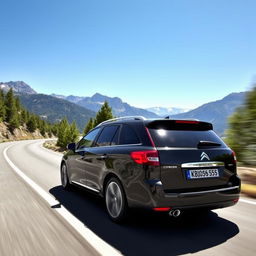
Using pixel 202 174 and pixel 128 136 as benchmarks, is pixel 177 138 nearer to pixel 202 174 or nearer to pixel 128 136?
pixel 202 174

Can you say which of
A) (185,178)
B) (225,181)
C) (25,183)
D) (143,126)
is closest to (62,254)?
(185,178)

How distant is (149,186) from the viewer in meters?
4.11

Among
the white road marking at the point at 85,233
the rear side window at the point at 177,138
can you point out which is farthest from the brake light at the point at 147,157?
the white road marking at the point at 85,233

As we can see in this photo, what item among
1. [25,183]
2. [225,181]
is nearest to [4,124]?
[25,183]

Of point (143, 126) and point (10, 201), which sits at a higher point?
point (143, 126)

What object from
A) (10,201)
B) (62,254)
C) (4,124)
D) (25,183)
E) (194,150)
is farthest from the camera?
A: (4,124)

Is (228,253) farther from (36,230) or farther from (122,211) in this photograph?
(36,230)

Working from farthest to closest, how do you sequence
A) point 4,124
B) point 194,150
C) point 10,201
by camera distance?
point 4,124
point 10,201
point 194,150

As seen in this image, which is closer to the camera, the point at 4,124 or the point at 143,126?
the point at 143,126

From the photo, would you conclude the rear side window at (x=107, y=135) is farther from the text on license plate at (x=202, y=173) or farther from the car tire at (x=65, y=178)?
the car tire at (x=65, y=178)

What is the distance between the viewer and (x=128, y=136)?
193 inches

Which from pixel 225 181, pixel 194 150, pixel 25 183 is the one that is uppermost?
pixel 194 150

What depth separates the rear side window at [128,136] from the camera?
4.69 metres

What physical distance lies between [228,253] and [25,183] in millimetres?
6591
